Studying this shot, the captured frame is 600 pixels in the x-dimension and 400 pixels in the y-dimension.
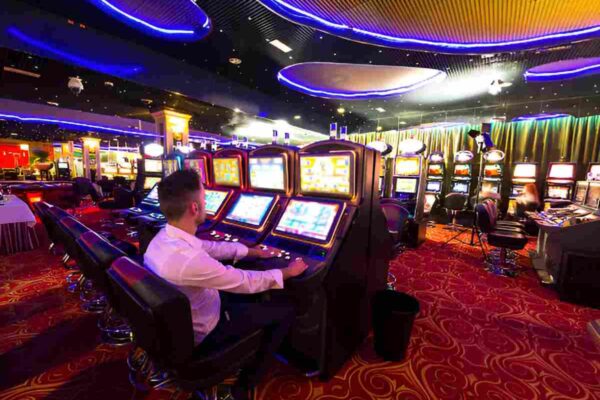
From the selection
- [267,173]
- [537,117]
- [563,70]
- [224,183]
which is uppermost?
[563,70]

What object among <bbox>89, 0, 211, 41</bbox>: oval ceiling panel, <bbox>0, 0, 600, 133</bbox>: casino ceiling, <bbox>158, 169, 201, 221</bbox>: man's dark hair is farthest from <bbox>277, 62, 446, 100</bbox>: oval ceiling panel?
<bbox>158, 169, 201, 221</bbox>: man's dark hair

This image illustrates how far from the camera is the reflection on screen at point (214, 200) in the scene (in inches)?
121

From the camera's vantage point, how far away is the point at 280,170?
252 centimetres

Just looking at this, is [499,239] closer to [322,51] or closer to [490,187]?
[322,51]

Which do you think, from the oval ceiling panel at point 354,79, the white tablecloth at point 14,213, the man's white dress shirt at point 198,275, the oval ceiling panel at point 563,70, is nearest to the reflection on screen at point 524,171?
the oval ceiling panel at point 563,70

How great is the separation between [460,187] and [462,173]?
1.44 feet

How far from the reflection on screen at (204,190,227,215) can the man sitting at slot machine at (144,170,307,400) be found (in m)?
1.53

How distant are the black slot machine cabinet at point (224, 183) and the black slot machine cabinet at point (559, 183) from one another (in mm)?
7710

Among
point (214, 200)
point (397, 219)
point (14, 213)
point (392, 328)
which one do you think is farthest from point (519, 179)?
point (14, 213)

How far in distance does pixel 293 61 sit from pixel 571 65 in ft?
19.4

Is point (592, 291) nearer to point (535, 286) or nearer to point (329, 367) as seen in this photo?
point (535, 286)

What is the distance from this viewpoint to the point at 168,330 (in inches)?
40.3

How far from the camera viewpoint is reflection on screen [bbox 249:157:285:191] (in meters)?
2.53

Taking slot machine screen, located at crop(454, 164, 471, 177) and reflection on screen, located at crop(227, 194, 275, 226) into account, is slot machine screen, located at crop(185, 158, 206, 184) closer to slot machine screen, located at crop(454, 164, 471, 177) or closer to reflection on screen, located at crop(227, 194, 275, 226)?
reflection on screen, located at crop(227, 194, 275, 226)
